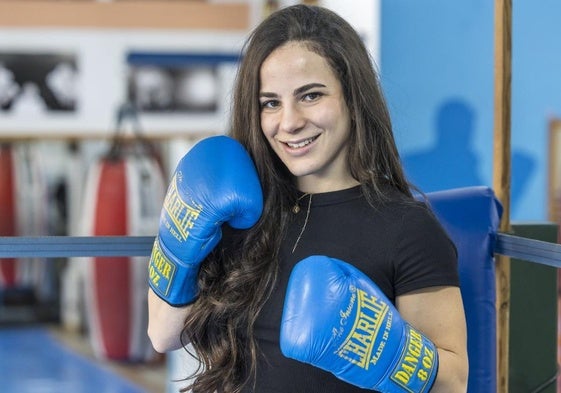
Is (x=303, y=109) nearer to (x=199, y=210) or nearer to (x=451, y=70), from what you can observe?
(x=199, y=210)

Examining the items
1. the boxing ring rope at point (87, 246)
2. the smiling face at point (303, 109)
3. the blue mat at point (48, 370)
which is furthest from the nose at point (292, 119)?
the blue mat at point (48, 370)

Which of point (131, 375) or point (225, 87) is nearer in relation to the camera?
point (131, 375)

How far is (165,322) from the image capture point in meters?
1.36

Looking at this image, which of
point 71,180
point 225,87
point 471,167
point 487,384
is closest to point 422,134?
point 471,167

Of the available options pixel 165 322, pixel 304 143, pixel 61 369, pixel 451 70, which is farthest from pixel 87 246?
pixel 61 369

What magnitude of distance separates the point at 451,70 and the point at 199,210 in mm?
1682

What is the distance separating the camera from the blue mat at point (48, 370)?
4.06 meters

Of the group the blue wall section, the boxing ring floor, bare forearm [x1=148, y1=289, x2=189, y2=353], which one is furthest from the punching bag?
bare forearm [x1=148, y1=289, x2=189, y2=353]

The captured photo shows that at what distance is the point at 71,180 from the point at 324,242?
4.35 metres

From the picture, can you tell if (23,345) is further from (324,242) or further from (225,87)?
(324,242)

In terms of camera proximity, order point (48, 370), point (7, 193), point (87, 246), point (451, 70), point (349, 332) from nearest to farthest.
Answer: point (349, 332), point (87, 246), point (451, 70), point (48, 370), point (7, 193)

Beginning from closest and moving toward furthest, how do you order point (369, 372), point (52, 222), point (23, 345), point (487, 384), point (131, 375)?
1. point (369, 372)
2. point (487, 384)
3. point (131, 375)
4. point (23, 345)
5. point (52, 222)

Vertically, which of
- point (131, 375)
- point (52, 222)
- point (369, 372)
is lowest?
point (131, 375)

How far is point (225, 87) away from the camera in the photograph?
5.41 metres
